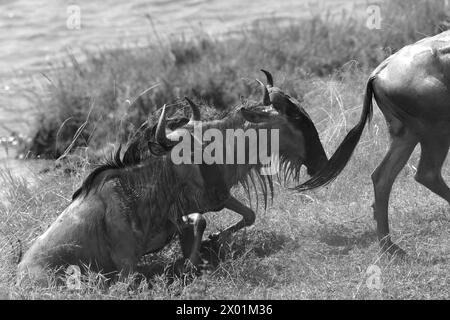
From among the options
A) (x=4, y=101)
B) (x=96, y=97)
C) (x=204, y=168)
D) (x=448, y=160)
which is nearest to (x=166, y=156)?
(x=204, y=168)

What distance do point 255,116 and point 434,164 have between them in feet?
3.69

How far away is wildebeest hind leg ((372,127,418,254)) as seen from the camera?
627 centimetres

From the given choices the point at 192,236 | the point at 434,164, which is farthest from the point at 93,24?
the point at 434,164

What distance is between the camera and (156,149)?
6188 millimetres

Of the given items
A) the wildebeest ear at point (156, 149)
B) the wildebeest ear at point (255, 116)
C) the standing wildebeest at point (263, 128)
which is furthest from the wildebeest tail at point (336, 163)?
the wildebeest ear at point (156, 149)

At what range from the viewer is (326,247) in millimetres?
6523

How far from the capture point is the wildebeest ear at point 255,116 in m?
6.22

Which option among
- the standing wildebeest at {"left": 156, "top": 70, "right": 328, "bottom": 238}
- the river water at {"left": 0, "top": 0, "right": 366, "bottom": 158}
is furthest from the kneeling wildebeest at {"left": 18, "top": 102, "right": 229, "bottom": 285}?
the river water at {"left": 0, "top": 0, "right": 366, "bottom": 158}

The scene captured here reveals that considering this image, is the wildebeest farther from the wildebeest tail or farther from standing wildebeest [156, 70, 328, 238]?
the wildebeest tail

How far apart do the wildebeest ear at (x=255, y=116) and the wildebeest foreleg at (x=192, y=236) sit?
2.19 ft

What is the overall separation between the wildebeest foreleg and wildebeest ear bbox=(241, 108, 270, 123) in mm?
667

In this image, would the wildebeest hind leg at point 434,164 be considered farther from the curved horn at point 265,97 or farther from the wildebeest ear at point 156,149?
the wildebeest ear at point 156,149

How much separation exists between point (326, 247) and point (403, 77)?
47.4 inches

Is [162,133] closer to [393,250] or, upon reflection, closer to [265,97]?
[265,97]
